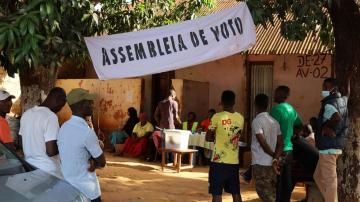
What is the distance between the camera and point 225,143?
6.04 m

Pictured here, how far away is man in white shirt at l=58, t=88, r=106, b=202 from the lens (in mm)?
4215

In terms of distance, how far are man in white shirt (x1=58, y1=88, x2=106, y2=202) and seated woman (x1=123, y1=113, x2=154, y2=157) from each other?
902 cm

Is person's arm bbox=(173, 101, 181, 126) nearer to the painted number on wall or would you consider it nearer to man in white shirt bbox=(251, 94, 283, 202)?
the painted number on wall

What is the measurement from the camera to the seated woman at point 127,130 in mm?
14289

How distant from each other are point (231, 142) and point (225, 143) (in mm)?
66

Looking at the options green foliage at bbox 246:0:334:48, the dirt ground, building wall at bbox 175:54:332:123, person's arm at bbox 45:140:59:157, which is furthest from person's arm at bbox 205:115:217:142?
building wall at bbox 175:54:332:123

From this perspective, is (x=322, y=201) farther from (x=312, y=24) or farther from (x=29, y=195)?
(x=29, y=195)

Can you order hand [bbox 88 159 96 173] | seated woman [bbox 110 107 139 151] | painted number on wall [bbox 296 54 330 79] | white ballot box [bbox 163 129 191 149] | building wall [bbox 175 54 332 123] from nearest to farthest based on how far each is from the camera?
hand [bbox 88 159 96 173]
white ballot box [bbox 163 129 191 149]
painted number on wall [bbox 296 54 330 79]
building wall [bbox 175 54 332 123]
seated woman [bbox 110 107 139 151]

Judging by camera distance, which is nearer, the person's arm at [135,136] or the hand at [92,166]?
the hand at [92,166]

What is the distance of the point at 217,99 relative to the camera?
13.8m

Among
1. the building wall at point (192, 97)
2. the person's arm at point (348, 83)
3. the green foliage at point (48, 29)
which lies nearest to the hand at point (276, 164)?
the person's arm at point (348, 83)

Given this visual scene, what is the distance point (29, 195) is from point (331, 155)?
4029 millimetres

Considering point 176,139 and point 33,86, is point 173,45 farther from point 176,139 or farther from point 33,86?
point 176,139

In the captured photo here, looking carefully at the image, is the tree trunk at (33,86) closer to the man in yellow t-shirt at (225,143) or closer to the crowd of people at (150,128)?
the man in yellow t-shirt at (225,143)
